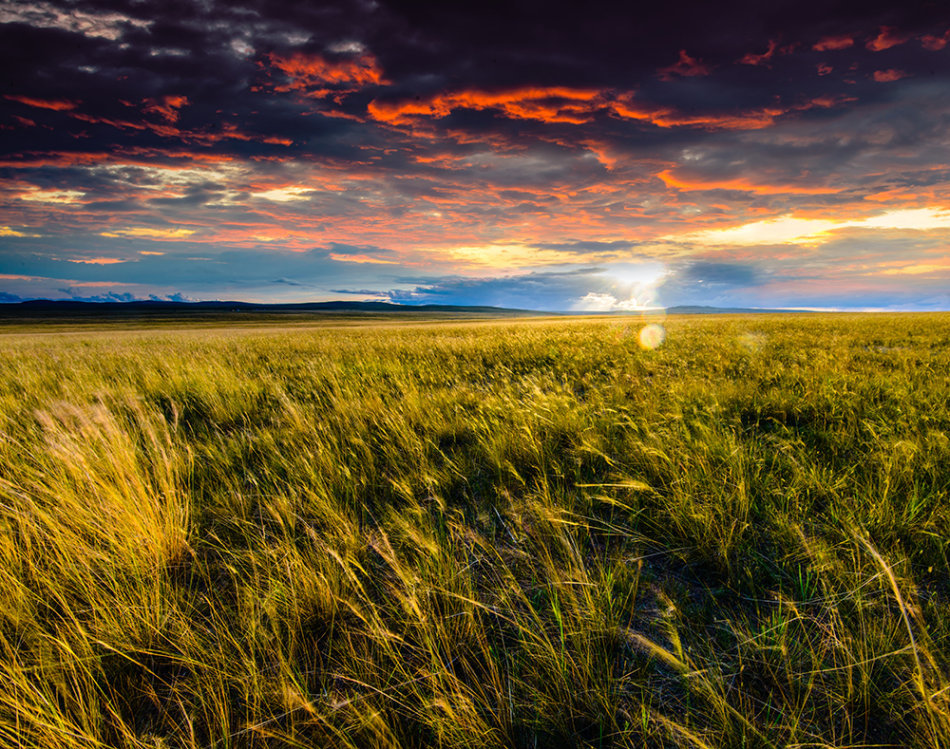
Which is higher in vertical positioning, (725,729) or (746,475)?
(746,475)

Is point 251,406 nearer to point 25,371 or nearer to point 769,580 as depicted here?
point 769,580

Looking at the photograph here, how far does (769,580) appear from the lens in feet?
5.02

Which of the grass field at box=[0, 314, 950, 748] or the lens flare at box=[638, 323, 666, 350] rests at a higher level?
the lens flare at box=[638, 323, 666, 350]

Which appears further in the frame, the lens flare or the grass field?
the lens flare

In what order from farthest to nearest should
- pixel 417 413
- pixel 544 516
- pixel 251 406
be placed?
1. pixel 251 406
2. pixel 417 413
3. pixel 544 516

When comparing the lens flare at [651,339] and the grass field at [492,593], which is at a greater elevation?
the lens flare at [651,339]

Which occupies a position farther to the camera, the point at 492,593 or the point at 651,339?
the point at 651,339

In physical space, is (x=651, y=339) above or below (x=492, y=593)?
above

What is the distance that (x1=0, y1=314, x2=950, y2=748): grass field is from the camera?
1.04 meters

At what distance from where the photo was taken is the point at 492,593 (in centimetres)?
151

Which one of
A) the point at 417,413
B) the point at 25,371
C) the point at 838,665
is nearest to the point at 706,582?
the point at 838,665

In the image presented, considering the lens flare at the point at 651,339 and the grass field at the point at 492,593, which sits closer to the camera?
the grass field at the point at 492,593

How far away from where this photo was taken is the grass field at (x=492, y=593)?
1.04 m

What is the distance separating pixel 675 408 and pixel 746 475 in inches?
51.8
